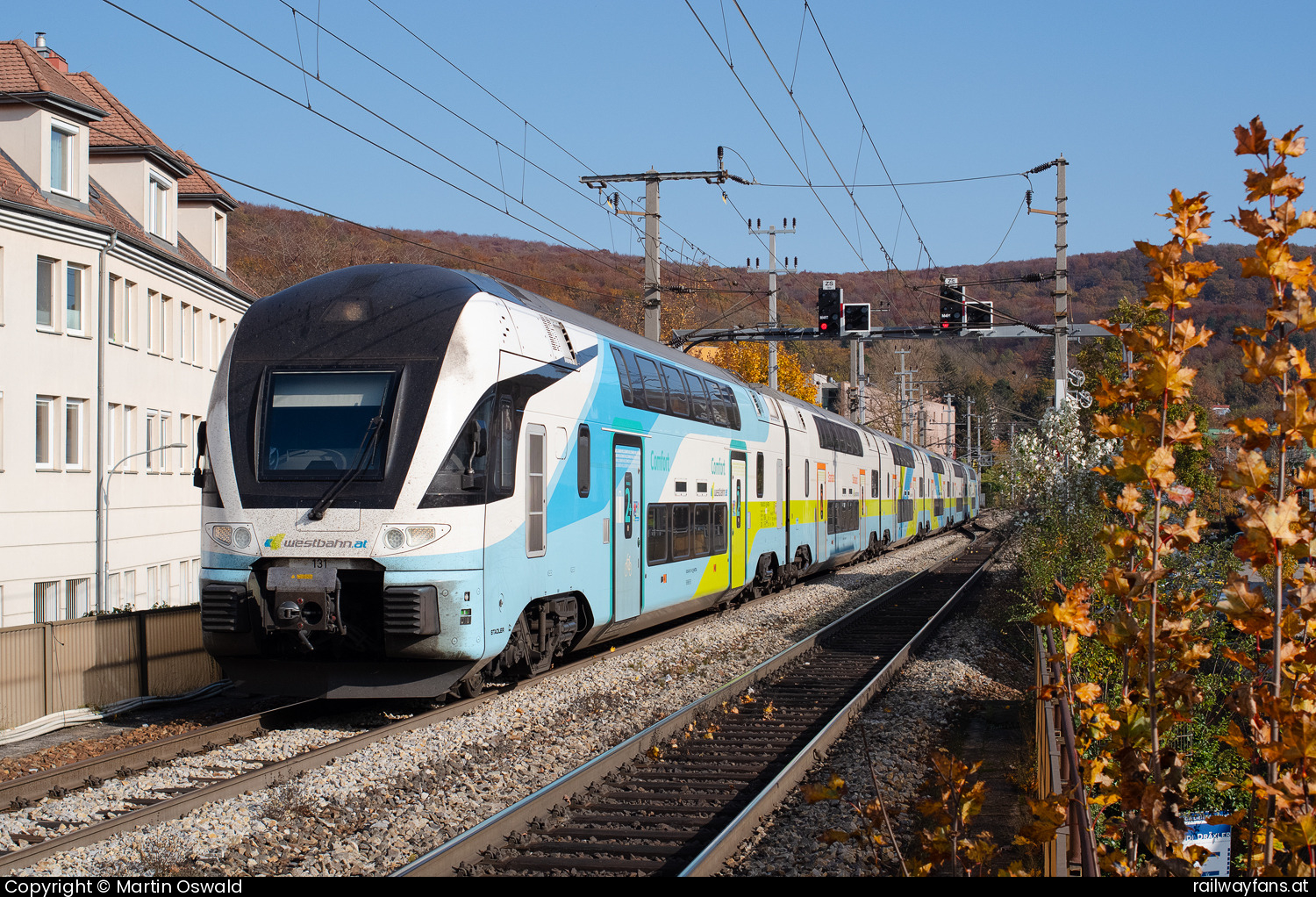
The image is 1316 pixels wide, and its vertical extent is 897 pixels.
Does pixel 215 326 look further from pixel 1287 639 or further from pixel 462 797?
pixel 1287 639

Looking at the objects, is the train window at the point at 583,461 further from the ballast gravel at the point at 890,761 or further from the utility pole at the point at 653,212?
the utility pole at the point at 653,212

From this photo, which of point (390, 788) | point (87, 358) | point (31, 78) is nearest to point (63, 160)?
point (31, 78)

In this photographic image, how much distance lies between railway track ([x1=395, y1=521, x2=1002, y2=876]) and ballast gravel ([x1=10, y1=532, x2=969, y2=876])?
0.40 m

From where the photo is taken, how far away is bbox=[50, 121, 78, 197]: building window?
19.5m

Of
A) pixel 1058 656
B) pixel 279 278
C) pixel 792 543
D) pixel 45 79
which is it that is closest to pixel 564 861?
pixel 1058 656

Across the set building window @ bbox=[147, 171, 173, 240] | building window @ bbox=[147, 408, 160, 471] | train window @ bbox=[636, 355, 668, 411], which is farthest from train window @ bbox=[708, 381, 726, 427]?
building window @ bbox=[147, 171, 173, 240]

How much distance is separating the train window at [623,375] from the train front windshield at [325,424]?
3639 millimetres

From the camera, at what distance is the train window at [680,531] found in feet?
46.2

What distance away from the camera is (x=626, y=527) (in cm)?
1245

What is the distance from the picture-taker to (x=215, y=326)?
26172 millimetres

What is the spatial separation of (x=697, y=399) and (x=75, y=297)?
1190cm

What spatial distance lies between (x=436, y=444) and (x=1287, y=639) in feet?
21.3

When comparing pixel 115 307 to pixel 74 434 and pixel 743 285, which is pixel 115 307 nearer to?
pixel 74 434

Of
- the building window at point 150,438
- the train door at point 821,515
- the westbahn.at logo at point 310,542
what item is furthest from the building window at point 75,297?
the train door at point 821,515
